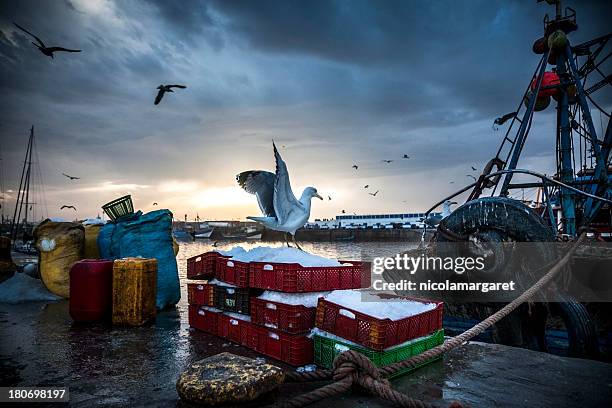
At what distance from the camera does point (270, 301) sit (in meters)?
4.53

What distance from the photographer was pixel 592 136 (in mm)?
12062

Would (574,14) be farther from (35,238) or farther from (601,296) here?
(35,238)

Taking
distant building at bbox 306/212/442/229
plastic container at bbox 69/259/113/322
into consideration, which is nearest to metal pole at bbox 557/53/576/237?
plastic container at bbox 69/259/113/322

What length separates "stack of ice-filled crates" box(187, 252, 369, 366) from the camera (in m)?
4.33

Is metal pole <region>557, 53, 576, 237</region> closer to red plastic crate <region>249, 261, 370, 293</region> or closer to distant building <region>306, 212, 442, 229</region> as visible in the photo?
red plastic crate <region>249, 261, 370, 293</region>

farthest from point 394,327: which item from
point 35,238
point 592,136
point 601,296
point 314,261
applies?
point 592,136

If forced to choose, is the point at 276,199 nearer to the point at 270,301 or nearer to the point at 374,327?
the point at 270,301

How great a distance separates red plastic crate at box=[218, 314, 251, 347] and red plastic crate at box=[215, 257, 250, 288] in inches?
19.5

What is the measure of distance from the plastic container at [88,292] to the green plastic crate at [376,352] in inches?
164

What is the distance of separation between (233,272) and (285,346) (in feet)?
4.65

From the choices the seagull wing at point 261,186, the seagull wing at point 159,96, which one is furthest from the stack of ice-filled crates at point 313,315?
the seagull wing at point 159,96

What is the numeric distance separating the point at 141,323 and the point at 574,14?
1751 centimetres

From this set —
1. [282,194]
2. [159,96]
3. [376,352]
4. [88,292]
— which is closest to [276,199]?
[282,194]

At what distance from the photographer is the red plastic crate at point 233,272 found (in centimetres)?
508
